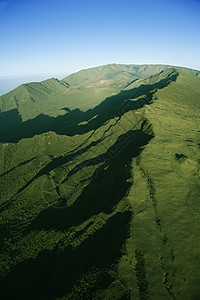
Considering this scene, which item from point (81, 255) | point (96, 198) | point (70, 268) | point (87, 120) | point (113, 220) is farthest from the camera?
point (87, 120)

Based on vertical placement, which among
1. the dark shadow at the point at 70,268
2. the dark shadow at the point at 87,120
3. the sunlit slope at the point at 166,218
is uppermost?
the dark shadow at the point at 87,120

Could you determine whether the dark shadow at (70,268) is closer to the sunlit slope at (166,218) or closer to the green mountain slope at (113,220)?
the green mountain slope at (113,220)

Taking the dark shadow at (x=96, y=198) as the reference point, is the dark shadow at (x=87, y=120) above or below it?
above

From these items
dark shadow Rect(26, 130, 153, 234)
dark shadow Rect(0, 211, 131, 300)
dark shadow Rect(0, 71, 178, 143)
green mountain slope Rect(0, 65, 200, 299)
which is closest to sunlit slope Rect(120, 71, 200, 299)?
green mountain slope Rect(0, 65, 200, 299)

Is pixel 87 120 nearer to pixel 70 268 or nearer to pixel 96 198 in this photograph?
pixel 96 198

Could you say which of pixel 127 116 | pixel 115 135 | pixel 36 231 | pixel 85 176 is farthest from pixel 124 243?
pixel 127 116

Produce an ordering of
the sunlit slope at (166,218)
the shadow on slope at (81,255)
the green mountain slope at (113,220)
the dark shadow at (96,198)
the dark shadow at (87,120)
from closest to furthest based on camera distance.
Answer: the sunlit slope at (166,218) → the green mountain slope at (113,220) → the shadow on slope at (81,255) → the dark shadow at (96,198) → the dark shadow at (87,120)

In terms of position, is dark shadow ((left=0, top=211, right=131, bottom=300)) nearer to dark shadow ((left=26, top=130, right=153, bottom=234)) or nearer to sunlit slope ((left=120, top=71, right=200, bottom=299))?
A: sunlit slope ((left=120, top=71, right=200, bottom=299))

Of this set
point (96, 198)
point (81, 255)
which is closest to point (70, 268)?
point (81, 255)

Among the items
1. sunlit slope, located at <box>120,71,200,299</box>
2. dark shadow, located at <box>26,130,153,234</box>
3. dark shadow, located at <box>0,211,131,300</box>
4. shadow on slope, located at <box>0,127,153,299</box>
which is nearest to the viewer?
sunlit slope, located at <box>120,71,200,299</box>

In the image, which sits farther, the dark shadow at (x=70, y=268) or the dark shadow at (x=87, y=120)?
the dark shadow at (x=87, y=120)

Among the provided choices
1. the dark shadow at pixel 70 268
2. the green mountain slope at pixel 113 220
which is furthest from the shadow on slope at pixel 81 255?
the green mountain slope at pixel 113 220

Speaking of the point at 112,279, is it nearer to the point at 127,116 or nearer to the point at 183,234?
the point at 183,234
